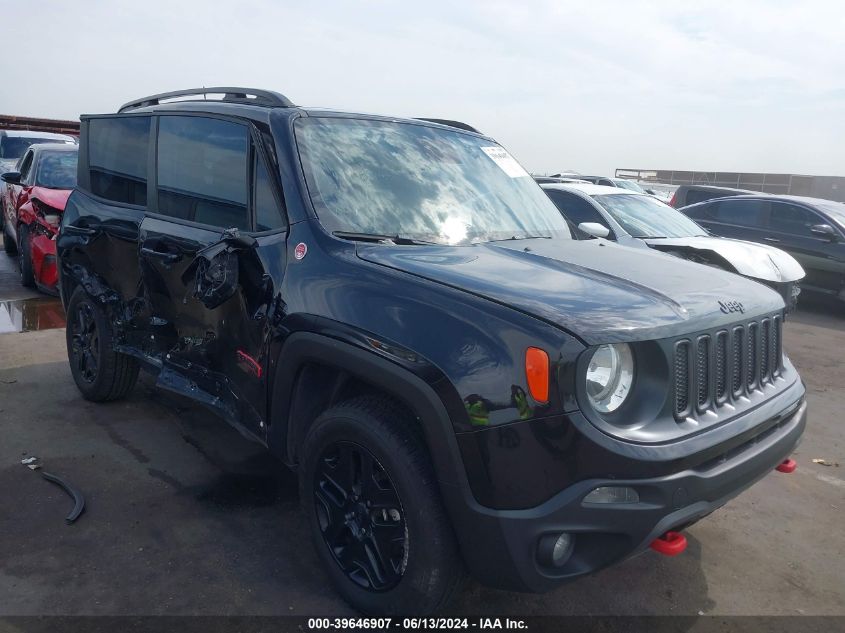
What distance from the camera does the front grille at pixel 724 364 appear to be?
244 centimetres

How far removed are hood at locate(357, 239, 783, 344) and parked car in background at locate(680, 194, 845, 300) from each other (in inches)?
319

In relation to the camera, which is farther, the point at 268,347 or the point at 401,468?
the point at 268,347

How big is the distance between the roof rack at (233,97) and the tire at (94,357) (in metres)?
1.30

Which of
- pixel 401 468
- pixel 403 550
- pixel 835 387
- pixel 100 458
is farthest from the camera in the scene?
pixel 835 387

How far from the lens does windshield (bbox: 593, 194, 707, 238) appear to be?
8.28 meters

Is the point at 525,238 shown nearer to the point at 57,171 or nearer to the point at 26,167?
the point at 57,171

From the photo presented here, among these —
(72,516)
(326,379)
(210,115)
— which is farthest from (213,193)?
(72,516)

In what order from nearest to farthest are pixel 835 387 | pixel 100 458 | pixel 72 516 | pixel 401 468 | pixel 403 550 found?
pixel 401 468, pixel 403 550, pixel 72 516, pixel 100 458, pixel 835 387

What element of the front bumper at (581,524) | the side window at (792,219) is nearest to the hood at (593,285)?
the front bumper at (581,524)

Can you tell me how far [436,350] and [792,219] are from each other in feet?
32.9

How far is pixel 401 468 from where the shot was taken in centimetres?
243

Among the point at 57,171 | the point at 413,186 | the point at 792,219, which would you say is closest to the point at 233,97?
the point at 413,186

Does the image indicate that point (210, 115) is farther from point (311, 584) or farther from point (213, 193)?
point (311, 584)

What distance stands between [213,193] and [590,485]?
93.9 inches
